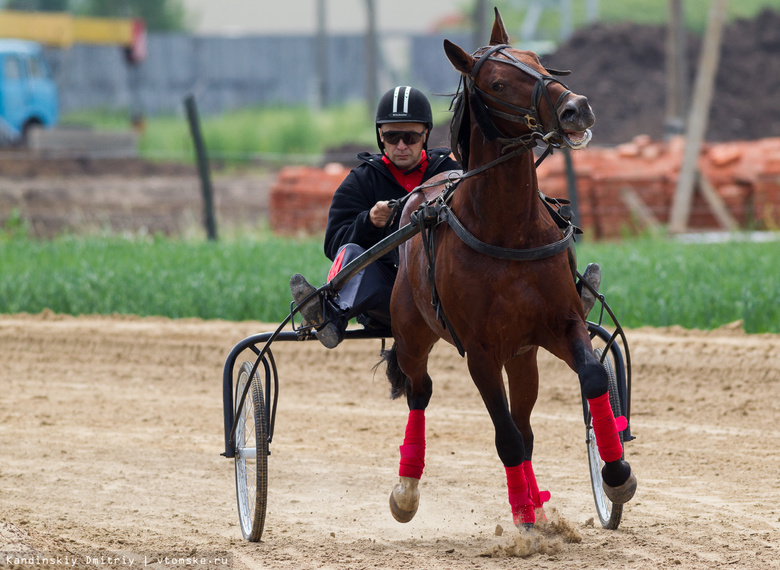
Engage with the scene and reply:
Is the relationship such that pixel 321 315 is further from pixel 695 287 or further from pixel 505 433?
pixel 695 287

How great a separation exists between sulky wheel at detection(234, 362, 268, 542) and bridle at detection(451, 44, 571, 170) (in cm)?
168

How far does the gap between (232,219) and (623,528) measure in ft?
47.1

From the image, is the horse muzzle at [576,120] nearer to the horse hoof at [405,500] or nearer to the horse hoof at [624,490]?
the horse hoof at [624,490]

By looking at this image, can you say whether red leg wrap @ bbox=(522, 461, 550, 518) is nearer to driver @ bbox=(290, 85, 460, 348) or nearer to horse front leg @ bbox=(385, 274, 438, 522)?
horse front leg @ bbox=(385, 274, 438, 522)

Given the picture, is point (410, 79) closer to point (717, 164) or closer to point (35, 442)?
point (717, 164)

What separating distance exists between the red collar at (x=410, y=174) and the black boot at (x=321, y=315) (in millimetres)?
751

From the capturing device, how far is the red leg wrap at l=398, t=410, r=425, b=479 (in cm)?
→ 517

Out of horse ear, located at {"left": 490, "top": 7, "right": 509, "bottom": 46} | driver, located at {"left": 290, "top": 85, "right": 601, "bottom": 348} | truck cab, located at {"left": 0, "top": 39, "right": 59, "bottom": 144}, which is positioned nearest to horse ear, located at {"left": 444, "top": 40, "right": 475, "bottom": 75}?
horse ear, located at {"left": 490, "top": 7, "right": 509, "bottom": 46}

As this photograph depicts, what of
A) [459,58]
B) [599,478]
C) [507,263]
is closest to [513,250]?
[507,263]

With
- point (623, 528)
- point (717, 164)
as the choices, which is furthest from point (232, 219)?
point (623, 528)

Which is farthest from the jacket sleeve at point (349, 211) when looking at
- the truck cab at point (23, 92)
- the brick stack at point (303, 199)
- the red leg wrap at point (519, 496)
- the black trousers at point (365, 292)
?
the truck cab at point (23, 92)

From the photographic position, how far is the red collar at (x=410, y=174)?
573cm

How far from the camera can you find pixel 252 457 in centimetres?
542

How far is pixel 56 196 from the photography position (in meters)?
20.6
